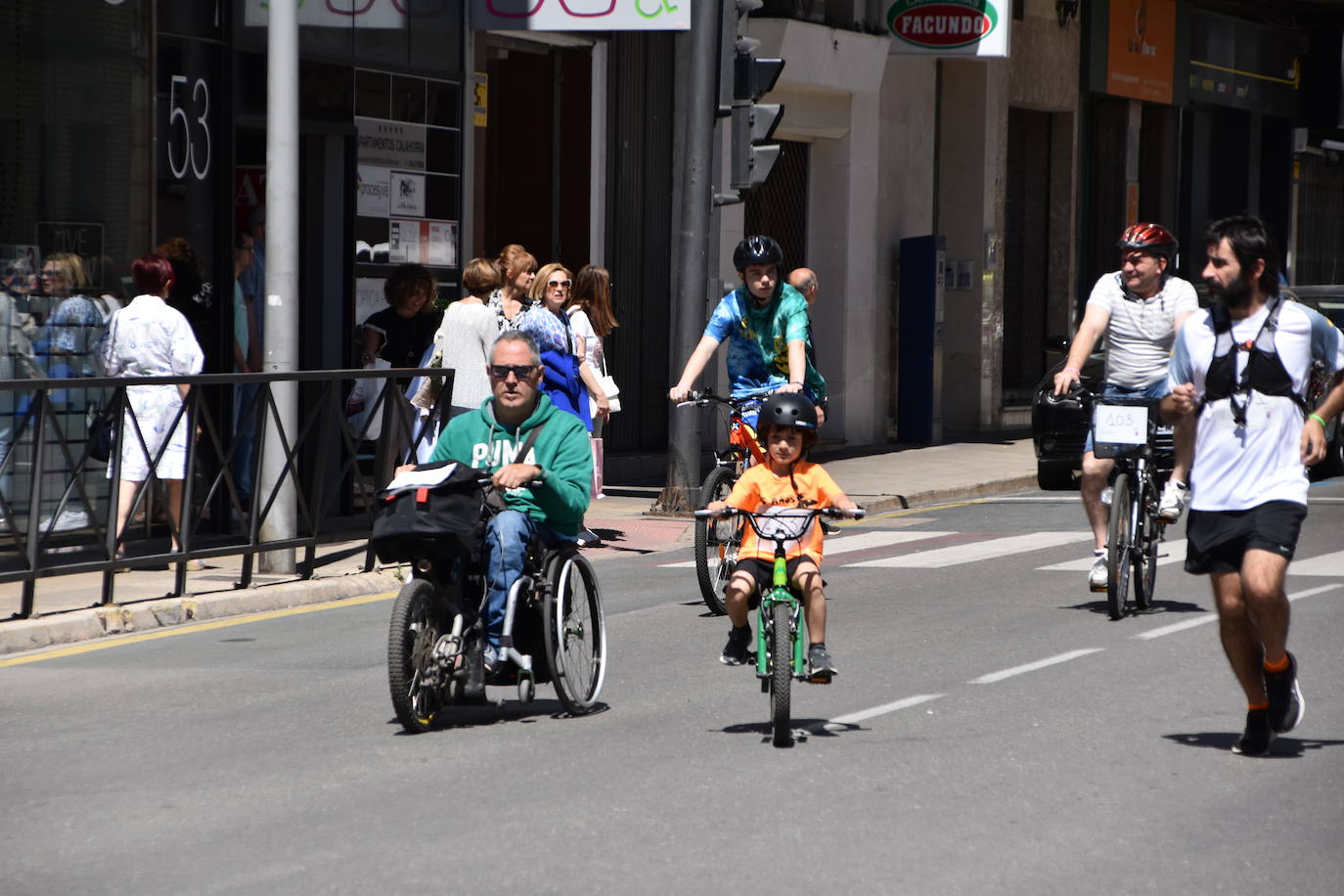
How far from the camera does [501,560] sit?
7289mm

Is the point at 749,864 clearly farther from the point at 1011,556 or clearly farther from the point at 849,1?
the point at 849,1

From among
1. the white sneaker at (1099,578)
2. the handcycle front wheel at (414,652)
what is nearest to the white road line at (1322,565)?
the white sneaker at (1099,578)

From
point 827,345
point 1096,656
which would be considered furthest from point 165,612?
point 827,345

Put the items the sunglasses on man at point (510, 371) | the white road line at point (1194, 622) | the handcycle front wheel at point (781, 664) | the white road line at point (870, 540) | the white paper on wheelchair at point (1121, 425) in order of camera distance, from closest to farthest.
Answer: the handcycle front wheel at point (781, 664) → the sunglasses on man at point (510, 371) → the white road line at point (1194, 622) → the white paper on wheelchair at point (1121, 425) → the white road line at point (870, 540)

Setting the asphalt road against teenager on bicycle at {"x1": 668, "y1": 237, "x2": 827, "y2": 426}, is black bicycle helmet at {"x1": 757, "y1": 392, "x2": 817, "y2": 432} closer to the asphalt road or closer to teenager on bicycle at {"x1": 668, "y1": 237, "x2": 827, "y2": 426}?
the asphalt road

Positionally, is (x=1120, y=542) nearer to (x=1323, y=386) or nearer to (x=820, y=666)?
(x=820, y=666)

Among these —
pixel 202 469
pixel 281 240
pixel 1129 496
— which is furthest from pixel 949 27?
pixel 202 469

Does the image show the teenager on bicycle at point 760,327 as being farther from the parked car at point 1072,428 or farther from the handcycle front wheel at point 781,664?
the parked car at point 1072,428

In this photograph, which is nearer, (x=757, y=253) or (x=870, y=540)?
(x=757, y=253)

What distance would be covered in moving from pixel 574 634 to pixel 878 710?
3.88 ft

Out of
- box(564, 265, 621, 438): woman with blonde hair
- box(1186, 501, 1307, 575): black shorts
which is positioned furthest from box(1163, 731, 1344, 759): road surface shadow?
box(564, 265, 621, 438): woman with blonde hair

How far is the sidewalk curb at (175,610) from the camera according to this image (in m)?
9.46

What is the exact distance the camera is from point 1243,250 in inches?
261

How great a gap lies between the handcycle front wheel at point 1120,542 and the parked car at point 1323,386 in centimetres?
653
